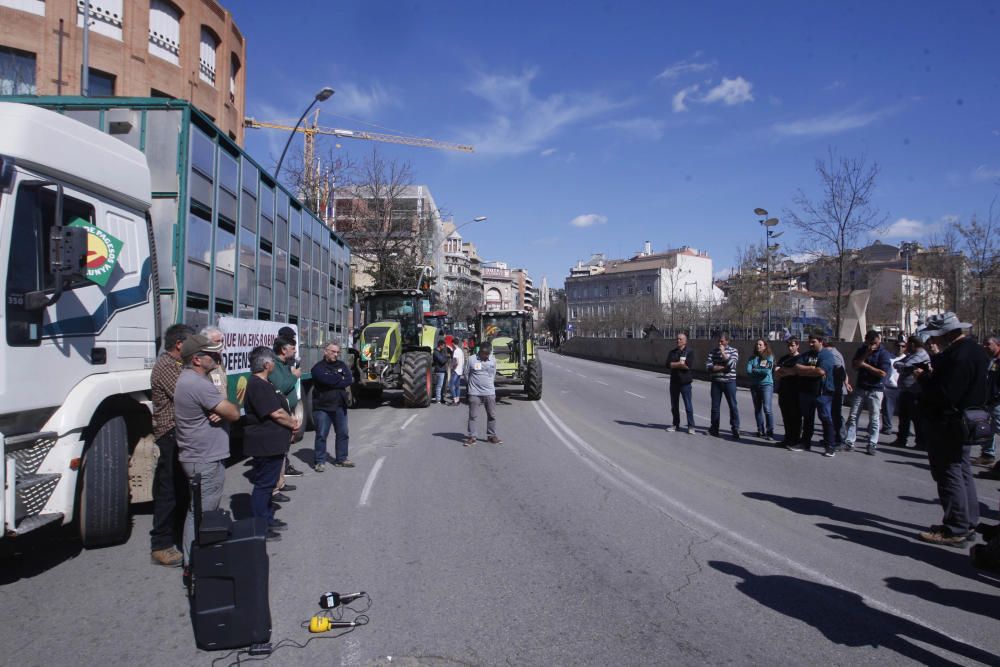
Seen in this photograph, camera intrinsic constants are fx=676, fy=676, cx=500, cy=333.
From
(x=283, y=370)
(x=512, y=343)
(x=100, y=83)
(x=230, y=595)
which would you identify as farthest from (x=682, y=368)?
(x=100, y=83)

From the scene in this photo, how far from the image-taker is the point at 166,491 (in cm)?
547

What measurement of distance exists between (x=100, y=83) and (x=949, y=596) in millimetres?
29491

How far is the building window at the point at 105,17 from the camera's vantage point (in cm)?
2466

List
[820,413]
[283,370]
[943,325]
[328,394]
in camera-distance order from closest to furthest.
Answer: [943,325] → [283,370] → [328,394] → [820,413]

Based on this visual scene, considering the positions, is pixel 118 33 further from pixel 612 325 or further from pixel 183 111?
pixel 612 325

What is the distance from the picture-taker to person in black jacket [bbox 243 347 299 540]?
18.5ft

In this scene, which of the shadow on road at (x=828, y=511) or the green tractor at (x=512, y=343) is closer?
the shadow on road at (x=828, y=511)

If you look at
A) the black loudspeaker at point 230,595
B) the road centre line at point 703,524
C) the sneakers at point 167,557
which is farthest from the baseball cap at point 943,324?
the sneakers at point 167,557

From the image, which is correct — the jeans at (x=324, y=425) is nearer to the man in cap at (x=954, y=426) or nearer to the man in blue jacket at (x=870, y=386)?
the man in cap at (x=954, y=426)

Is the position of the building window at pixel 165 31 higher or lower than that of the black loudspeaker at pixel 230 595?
higher

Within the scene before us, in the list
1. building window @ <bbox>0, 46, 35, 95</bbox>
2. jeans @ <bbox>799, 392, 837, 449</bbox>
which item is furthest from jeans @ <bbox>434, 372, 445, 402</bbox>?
building window @ <bbox>0, 46, 35, 95</bbox>

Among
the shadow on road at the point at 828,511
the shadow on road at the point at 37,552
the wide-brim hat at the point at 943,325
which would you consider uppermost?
the wide-brim hat at the point at 943,325

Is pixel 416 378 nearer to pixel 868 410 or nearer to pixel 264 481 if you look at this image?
pixel 868 410

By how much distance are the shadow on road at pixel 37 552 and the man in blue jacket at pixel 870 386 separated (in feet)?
35.6
